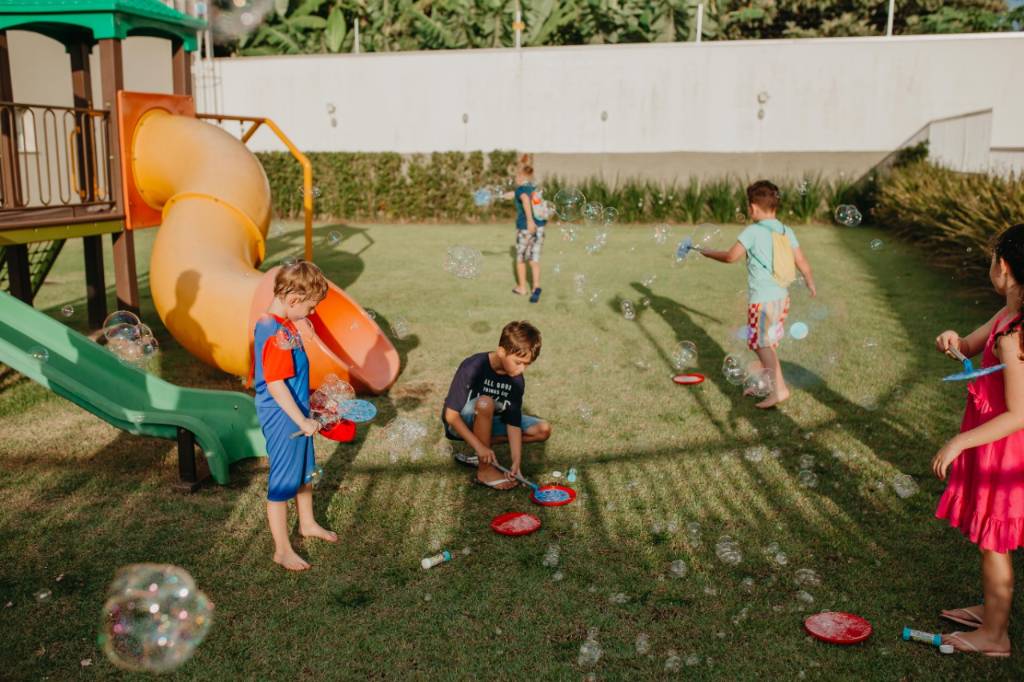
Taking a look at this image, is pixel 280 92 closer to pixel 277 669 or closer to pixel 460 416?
pixel 460 416

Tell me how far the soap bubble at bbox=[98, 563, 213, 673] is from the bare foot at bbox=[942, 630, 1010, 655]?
3.10 meters

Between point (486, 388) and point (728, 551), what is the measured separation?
5.53ft

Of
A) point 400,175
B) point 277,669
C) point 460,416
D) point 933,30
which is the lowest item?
point 277,669

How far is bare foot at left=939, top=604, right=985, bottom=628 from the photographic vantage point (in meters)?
3.60

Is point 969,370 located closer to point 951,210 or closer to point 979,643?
point 979,643

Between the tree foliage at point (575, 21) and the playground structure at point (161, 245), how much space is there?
68.2ft

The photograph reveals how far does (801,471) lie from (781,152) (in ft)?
61.0

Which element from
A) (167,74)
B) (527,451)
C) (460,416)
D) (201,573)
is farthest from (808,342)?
(167,74)

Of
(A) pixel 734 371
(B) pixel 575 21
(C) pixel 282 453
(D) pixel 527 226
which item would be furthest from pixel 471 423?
(B) pixel 575 21

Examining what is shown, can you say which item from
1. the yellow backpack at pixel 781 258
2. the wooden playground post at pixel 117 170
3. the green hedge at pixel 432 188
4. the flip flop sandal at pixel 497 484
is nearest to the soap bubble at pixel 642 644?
the flip flop sandal at pixel 497 484

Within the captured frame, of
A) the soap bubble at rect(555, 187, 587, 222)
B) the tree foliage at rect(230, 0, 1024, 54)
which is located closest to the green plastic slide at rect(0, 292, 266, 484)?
the soap bubble at rect(555, 187, 587, 222)

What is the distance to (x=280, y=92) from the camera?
24.8 metres

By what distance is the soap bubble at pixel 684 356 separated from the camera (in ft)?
25.3

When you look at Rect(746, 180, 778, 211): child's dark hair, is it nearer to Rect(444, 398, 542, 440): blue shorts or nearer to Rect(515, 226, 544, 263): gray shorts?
Rect(444, 398, 542, 440): blue shorts
